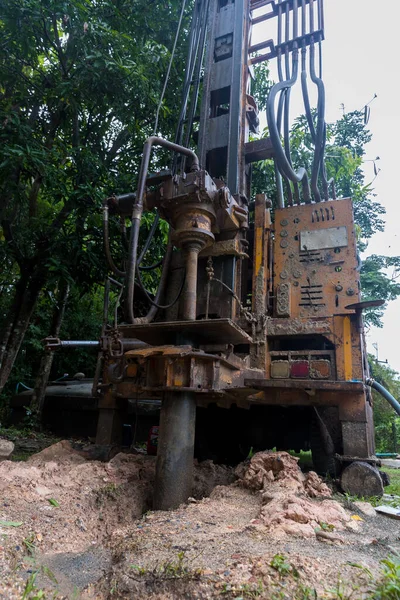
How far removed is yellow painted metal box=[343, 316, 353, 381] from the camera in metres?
4.09

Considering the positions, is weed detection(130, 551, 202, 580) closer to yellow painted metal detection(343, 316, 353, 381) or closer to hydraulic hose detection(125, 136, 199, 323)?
hydraulic hose detection(125, 136, 199, 323)

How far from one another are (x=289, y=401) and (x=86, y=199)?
14.5ft

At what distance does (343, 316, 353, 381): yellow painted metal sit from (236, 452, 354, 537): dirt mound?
42.4 inches

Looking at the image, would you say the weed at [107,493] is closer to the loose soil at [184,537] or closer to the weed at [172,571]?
the loose soil at [184,537]

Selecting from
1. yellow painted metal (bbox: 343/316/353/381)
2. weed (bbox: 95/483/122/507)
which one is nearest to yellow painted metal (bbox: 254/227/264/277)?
yellow painted metal (bbox: 343/316/353/381)

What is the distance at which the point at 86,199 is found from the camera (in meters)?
6.42

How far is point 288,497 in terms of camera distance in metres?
2.84

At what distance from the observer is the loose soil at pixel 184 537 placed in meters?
1.71

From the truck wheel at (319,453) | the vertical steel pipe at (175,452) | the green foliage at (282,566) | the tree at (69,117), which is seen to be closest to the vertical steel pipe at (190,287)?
the vertical steel pipe at (175,452)

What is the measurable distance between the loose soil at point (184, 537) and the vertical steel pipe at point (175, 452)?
182 millimetres

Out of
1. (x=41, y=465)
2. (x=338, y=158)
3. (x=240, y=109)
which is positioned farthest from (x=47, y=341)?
(x=338, y=158)

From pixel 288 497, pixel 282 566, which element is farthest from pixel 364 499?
pixel 282 566

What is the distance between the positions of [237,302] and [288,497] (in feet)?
7.04

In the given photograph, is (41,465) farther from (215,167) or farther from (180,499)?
(215,167)
